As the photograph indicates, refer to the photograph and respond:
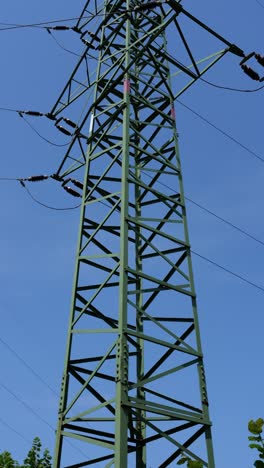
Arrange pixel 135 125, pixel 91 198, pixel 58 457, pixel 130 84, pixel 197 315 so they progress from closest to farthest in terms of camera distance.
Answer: pixel 58 457, pixel 197 315, pixel 91 198, pixel 130 84, pixel 135 125

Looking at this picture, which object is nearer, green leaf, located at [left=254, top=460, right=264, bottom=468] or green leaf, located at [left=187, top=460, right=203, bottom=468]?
green leaf, located at [left=254, top=460, right=264, bottom=468]

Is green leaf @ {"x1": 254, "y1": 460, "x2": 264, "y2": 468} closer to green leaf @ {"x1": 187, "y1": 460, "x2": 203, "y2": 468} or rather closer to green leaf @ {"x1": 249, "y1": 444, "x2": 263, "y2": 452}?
green leaf @ {"x1": 249, "y1": 444, "x2": 263, "y2": 452}

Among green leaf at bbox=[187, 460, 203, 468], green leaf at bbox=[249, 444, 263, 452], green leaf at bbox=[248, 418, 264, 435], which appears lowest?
green leaf at bbox=[187, 460, 203, 468]

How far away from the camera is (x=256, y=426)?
111 inches

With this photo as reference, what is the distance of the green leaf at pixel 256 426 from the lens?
2801 millimetres

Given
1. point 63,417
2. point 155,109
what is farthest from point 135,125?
point 63,417

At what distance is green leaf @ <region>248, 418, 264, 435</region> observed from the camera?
2801mm

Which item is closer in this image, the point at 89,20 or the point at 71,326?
the point at 71,326

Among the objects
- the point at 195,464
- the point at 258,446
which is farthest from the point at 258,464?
the point at 195,464

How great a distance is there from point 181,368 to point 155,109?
6230mm

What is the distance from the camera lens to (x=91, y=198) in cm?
1067

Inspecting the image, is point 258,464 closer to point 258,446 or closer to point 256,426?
point 258,446

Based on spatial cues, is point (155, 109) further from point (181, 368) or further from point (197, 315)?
point (181, 368)

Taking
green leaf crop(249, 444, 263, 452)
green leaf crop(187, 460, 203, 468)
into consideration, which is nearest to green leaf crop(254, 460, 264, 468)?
green leaf crop(249, 444, 263, 452)
